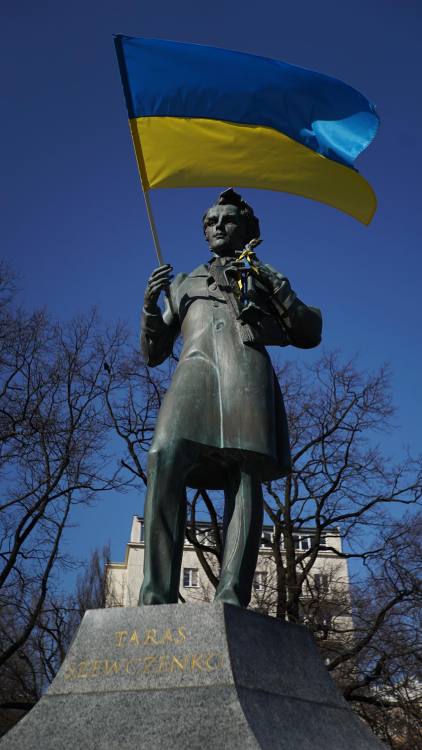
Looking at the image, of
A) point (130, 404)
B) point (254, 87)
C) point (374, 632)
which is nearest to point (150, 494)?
point (254, 87)

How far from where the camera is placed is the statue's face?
593 cm

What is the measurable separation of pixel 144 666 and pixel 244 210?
3.76 metres

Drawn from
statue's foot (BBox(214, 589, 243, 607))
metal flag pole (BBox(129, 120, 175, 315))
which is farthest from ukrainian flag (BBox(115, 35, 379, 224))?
statue's foot (BBox(214, 589, 243, 607))

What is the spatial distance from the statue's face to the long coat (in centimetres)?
23

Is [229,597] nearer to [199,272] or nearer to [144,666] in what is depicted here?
[144,666]

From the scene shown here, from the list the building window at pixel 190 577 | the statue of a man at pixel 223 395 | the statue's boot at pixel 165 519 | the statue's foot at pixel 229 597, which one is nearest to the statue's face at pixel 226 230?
the statue of a man at pixel 223 395

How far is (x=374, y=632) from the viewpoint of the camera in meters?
14.5

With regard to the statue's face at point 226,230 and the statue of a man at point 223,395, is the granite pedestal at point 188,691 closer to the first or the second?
the statue of a man at point 223,395

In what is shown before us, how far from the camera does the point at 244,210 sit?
238 inches

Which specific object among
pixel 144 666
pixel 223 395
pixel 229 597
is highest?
pixel 223 395

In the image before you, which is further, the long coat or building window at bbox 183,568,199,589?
building window at bbox 183,568,199,589

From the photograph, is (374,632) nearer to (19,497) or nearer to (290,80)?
(19,497)

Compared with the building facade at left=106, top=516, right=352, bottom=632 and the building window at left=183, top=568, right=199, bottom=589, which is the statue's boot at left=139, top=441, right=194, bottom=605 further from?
the building window at left=183, top=568, right=199, bottom=589

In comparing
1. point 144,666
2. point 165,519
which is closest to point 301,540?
point 165,519
